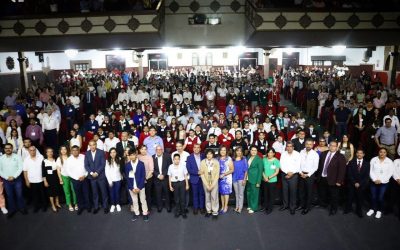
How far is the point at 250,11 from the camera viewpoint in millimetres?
13586

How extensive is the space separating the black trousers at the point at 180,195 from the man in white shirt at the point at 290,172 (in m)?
2.09

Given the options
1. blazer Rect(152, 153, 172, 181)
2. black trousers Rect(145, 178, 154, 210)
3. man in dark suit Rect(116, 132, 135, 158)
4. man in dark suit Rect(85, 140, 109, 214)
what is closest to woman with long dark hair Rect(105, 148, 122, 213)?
man in dark suit Rect(85, 140, 109, 214)

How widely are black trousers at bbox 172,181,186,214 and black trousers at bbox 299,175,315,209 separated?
2.46 m

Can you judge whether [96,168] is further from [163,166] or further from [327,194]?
A: [327,194]

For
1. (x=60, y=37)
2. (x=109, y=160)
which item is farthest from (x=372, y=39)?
(x=60, y=37)

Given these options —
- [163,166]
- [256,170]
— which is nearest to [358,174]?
[256,170]

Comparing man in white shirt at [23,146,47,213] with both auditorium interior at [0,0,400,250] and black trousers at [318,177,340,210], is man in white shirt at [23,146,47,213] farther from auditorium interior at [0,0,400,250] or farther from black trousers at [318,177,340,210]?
black trousers at [318,177,340,210]

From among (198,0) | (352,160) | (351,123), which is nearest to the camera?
(352,160)

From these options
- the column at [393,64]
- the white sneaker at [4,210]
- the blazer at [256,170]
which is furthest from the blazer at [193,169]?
the column at [393,64]

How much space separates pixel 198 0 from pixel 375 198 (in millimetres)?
12091

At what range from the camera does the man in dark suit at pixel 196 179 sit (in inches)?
251

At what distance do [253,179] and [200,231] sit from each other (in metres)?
1.50

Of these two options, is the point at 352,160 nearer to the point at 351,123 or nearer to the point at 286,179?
the point at 286,179

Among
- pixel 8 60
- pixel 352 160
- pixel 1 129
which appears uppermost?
pixel 8 60
